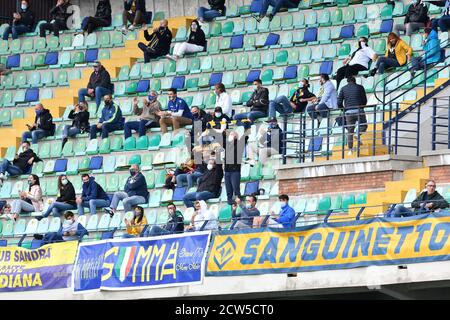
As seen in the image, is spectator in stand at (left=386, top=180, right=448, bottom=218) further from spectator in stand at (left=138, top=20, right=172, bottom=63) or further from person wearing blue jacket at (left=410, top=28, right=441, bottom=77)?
spectator in stand at (left=138, top=20, right=172, bottom=63)

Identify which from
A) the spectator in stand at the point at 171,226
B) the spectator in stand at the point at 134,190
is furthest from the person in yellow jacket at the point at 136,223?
the spectator in stand at the point at 134,190

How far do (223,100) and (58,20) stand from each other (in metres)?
8.44

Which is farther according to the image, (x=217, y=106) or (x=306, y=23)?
(x=306, y=23)

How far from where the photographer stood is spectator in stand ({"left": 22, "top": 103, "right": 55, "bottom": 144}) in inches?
1331

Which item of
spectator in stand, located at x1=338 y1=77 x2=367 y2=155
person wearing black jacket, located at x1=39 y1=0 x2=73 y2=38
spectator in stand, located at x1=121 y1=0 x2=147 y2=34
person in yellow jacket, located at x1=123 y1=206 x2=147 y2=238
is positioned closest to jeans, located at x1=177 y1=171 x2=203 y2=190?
person in yellow jacket, located at x1=123 y1=206 x2=147 y2=238

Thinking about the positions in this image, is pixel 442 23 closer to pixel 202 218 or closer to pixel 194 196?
pixel 194 196

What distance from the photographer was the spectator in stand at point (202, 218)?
26.2 metres

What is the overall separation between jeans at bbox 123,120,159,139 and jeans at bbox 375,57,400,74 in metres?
4.66

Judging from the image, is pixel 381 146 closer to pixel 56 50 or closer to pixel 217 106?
pixel 217 106

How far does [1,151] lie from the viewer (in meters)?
34.8

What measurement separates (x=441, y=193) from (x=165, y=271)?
425 centimetres

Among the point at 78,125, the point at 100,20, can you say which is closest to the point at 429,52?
the point at 78,125

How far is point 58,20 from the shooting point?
3775cm
